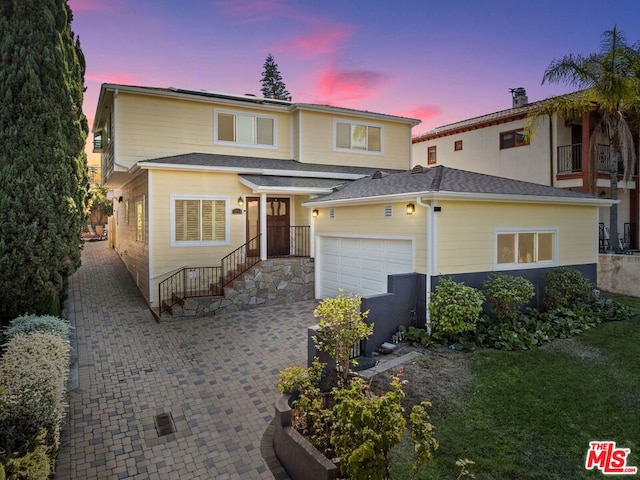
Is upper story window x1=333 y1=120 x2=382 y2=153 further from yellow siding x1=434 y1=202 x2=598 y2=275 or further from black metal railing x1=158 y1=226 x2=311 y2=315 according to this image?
yellow siding x1=434 y1=202 x2=598 y2=275

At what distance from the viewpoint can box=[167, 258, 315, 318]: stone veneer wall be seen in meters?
11.4

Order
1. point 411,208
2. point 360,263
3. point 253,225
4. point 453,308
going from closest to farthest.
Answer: point 453,308 → point 411,208 → point 360,263 → point 253,225

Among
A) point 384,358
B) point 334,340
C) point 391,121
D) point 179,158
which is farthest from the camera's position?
point 391,121

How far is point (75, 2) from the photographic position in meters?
9.41

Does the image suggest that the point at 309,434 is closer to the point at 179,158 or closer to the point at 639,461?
the point at 639,461

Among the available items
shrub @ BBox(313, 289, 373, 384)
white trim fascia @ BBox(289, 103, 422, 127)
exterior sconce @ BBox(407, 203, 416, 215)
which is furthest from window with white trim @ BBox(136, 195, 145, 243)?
shrub @ BBox(313, 289, 373, 384)

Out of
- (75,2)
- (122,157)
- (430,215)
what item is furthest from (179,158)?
(430,215)

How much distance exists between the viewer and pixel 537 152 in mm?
18312

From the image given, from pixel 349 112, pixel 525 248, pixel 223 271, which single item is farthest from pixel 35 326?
pixel 349 112

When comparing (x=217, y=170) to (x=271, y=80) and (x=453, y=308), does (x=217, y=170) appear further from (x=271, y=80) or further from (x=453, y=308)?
(x=271, y=80)

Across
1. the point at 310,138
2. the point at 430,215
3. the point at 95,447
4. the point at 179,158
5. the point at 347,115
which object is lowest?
the point at 95,447

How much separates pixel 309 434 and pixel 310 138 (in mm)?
A: 13097

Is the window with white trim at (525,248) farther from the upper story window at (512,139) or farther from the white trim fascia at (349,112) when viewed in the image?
the upper story window at (512,139)

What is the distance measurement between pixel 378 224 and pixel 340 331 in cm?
457
